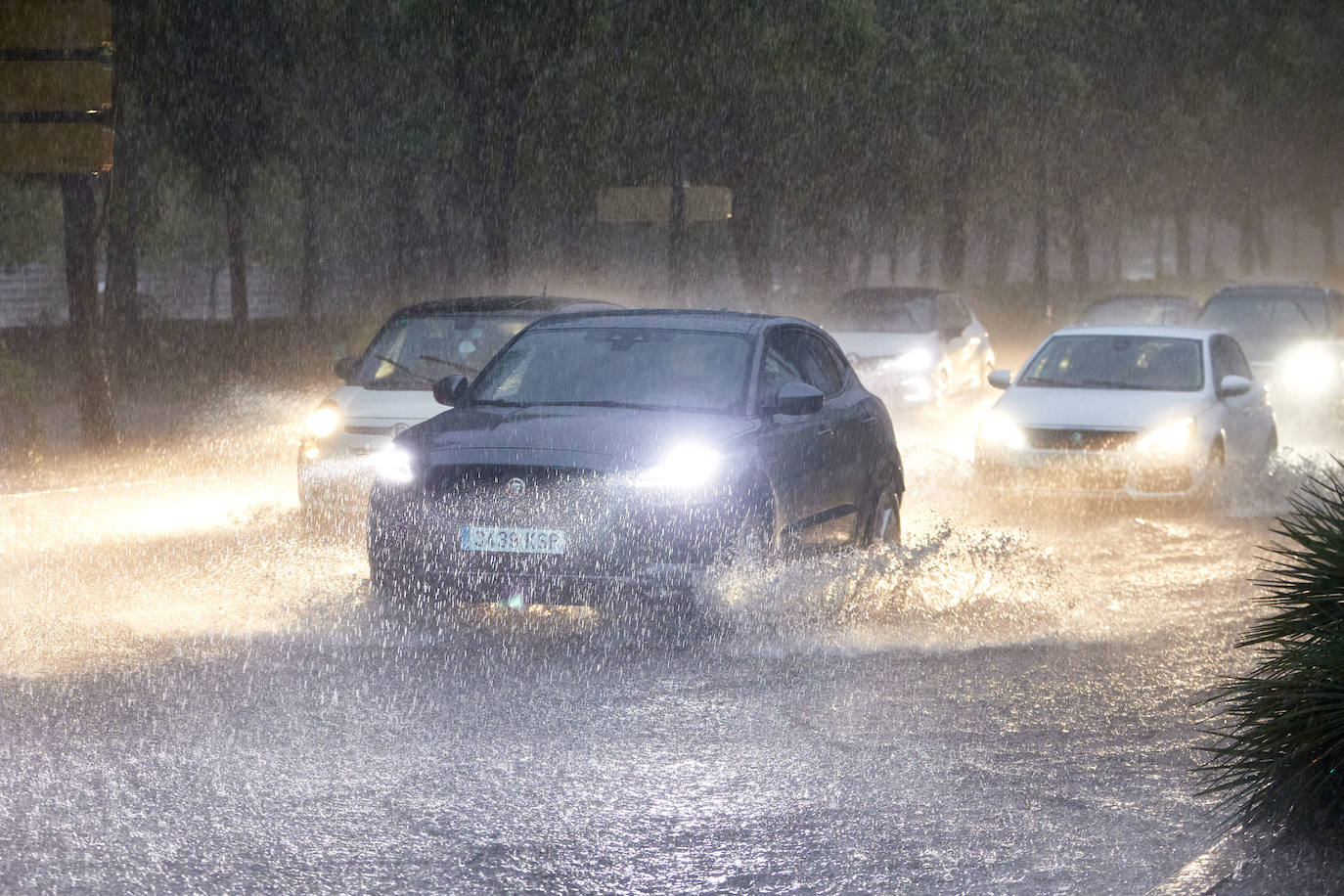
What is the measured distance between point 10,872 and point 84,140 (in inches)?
500

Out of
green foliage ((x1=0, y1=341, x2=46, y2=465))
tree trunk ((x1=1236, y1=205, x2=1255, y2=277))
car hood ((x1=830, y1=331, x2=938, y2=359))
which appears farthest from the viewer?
tree trunk ((x1=1236, y1=205, x2=1255, y2=277))

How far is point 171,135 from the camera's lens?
86.4 ft

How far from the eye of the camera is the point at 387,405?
11.7m

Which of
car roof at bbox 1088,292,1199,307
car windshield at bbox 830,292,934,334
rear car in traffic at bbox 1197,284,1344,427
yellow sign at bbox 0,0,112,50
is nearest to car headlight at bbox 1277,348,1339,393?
rear car in traffic at bbox 1197,284,1344,427

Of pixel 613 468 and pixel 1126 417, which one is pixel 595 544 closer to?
pixel 613 468

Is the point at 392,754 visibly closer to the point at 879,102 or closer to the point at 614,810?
the point at 614,810

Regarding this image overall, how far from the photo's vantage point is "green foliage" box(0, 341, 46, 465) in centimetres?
1631

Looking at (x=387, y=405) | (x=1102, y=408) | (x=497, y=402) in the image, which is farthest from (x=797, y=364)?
(x=1102, y=408)

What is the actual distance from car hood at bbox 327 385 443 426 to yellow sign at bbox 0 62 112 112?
20.5 feet

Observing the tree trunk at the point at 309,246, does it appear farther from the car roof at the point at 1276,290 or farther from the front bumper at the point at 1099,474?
the front bumper at the point at 1099,474

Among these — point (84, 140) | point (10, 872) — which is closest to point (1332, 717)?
point (10, 872)

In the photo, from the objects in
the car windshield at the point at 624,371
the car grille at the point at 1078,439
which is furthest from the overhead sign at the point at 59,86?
the car grille at the point at 1078,439

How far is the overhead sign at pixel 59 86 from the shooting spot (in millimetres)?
16547

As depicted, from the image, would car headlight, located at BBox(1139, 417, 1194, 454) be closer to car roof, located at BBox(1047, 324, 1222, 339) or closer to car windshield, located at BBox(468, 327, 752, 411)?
car roof, located at BBox(1047, 324, 1222, 339)
